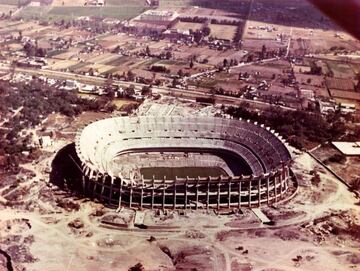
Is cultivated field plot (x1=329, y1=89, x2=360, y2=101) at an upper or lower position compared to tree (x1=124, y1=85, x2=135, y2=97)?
upper

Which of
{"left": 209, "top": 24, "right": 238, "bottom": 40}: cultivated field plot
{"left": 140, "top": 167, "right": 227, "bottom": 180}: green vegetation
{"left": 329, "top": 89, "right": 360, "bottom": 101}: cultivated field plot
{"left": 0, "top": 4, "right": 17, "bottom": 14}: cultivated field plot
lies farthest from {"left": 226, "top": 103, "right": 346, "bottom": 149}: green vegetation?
{"left": 0, "top": 4, "right": 17, "bottom": 14}: cultivated field plot

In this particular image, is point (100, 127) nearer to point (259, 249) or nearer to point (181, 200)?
point (181, 200)

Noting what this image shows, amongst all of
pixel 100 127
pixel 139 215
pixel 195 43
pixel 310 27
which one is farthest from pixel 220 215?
pixel 310 27

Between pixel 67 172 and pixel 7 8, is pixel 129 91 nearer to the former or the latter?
pixel 67 172

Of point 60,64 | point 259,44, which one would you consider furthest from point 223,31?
point 60,64

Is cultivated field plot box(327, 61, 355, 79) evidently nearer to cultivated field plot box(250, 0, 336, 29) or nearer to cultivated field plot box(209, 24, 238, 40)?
cultivated field plot box(250, 0, 336, 29)

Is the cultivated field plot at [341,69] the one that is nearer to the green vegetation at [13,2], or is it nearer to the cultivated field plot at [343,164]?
the cultivated field plot at [343,164]

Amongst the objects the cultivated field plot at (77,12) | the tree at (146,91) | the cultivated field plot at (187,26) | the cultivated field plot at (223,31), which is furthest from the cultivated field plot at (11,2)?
the tree at (146,91)
